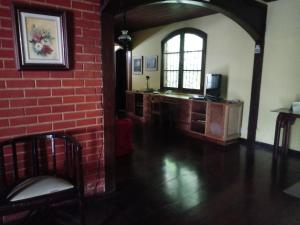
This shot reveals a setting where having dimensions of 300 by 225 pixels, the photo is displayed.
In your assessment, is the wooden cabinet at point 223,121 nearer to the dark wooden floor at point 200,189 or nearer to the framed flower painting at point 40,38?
the dark wooden floor at point 200,189

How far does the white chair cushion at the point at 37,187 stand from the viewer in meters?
1.56

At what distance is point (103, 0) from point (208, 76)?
118 inches

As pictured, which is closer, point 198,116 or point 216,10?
point 216,10

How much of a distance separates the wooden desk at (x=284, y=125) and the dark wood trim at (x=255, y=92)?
0.59 meters

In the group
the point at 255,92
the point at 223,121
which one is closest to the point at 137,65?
the point at 223,121

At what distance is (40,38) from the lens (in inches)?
72.3

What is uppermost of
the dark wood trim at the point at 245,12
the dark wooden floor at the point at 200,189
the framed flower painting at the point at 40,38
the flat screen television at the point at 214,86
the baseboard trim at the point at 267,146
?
the dark wood trim at the point at 245,12

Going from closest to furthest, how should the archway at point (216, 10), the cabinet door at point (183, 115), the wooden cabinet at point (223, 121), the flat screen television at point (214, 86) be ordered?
the archway at point (216, 10), the wooden cabinet at point (223, 121), the flat screen television at point (214, 86), the cabinet door at point (183, 115)

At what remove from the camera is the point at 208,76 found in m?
4.62

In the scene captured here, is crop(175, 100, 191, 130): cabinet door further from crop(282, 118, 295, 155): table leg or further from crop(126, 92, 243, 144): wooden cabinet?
crop(282, 118, 295, 155): table leg

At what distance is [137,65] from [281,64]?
420 centimetres

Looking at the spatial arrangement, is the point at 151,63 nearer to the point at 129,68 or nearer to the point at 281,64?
the point at 129,68

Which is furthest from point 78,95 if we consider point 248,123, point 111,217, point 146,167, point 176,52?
point 176,52

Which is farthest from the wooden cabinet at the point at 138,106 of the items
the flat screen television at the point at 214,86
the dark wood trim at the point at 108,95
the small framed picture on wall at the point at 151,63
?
the dark wood trim at the point at 108,95
